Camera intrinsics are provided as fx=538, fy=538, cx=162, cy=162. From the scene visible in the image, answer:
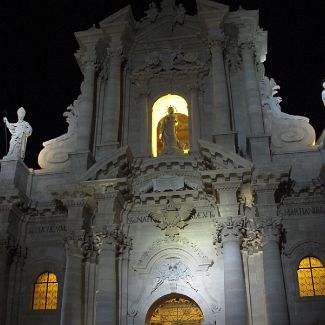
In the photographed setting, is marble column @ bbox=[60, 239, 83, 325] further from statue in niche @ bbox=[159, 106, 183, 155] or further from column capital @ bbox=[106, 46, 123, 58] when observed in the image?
column capital @ bbox=[106, 46, 123, 58]

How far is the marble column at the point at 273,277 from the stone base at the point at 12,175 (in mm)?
8580

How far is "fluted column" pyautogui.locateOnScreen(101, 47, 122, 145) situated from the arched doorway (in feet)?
19.3

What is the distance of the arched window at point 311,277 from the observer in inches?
641

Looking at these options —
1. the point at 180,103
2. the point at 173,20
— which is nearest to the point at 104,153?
the point at 180,103

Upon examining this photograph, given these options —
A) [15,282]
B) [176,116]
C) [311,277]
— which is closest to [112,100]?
[176,116]

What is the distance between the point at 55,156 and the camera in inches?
795

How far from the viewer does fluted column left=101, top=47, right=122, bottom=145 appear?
19.5m

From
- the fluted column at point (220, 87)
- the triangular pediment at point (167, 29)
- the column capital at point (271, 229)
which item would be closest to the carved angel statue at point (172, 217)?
the column capital at point (271, 229)

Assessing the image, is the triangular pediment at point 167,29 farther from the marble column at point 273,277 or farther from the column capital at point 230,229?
the marble column at point 273,277

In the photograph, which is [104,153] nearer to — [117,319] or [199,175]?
[199,175]

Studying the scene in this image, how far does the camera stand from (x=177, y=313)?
17484 millimetres

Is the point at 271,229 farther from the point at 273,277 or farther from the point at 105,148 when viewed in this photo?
the point at 105,148

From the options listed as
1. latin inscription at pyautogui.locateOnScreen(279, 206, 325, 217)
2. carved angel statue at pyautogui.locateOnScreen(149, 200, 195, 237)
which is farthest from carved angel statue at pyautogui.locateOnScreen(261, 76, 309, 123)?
carved angel statue at pyautogui.locateOnScreen(149, 200, 195, 237)

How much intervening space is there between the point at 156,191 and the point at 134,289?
10.8 feet
